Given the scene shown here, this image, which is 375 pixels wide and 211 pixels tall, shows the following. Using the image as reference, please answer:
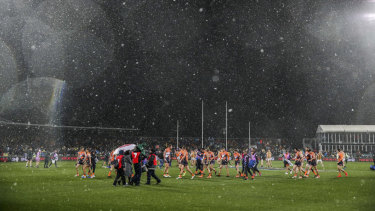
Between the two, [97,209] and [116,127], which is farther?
[116,127]

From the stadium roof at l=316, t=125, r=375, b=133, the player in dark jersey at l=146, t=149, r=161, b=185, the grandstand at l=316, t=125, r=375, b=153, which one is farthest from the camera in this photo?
the stadium roof at l=316, t=125, r=375, b=133

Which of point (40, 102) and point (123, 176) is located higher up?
point (40, 102)

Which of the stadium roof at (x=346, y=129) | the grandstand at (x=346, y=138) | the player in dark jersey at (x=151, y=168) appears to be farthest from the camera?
the stadium roof at (x=346, y=129)

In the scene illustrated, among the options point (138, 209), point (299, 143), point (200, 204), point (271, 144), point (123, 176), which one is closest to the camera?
point (138, 209)

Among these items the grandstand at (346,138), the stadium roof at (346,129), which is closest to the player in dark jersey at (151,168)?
the grandstand at (346,138)

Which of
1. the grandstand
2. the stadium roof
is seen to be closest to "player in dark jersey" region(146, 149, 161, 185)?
the grandstand

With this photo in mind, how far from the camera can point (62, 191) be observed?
51.9 feet

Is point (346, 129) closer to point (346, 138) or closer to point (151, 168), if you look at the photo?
point (346, 138)

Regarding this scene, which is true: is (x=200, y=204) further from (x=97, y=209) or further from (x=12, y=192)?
(x=12, y=192)

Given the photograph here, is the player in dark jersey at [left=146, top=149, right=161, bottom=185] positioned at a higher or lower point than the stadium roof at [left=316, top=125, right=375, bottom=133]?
lower

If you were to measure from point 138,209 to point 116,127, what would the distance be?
290 ft

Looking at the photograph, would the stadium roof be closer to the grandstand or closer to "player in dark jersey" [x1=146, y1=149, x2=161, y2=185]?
the grandstand

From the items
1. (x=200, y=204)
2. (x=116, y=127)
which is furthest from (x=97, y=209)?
(x=116, y=127)

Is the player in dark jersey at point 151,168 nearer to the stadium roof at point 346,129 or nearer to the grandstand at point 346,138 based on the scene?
the grandstand at point 346,138
